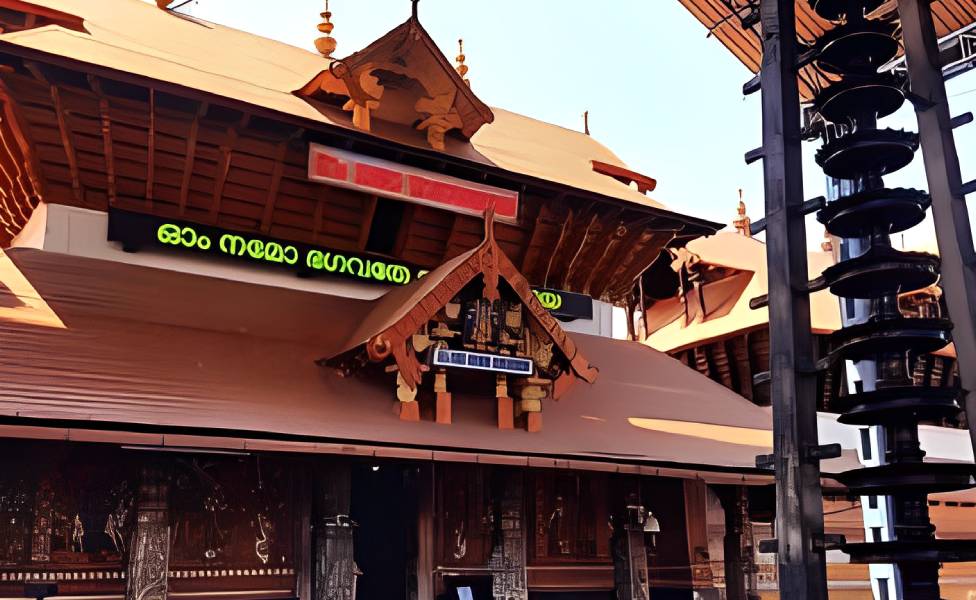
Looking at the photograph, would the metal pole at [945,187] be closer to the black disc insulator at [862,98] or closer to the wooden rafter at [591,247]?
the black disc insulator at [862,98]

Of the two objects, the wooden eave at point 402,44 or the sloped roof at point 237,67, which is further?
the wooden eave at point 402,44

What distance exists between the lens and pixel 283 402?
12.0m

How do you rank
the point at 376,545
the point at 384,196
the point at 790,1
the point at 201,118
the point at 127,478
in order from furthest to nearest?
the point at 376,545, the point at 384,196, the point at 201,118, the point at 127,478, the point at 790,1

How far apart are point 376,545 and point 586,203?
22.0ft

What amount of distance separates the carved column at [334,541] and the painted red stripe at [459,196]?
4563 mm

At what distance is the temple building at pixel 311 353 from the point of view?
11.6 m

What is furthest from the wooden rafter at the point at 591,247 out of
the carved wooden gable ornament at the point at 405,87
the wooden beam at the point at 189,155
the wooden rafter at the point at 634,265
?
the wooden beam at the point at 189,155

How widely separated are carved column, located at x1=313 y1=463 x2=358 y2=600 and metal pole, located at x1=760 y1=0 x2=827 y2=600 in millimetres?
6245

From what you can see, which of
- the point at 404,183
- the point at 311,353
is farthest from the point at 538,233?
the point at 311,353

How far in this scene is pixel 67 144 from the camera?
43.5 feet

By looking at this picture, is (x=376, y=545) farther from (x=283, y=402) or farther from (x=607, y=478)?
(x=283, y=402)

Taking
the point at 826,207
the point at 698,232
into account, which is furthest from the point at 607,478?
the point at 826,207

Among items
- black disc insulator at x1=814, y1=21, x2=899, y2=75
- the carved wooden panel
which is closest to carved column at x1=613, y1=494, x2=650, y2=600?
the carved wooden panel

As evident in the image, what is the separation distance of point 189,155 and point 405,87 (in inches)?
144
